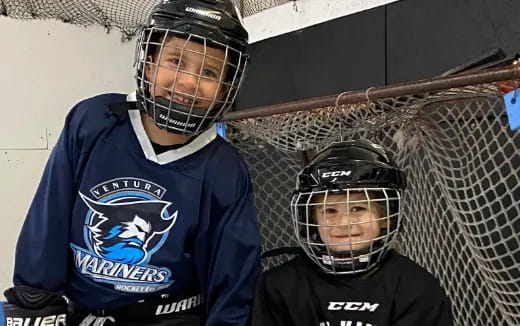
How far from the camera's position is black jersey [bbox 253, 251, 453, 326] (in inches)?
38.9

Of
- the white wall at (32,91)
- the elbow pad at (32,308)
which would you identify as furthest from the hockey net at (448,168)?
the white wall at (32,91)

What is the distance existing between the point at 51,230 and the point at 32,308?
0.13 metres

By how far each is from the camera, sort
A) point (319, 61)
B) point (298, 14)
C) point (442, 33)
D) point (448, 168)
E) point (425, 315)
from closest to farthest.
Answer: point (425, 315), point (448, 168), point (442, 33), point (319, 61), point (298, 14)

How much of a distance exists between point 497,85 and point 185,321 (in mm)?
690

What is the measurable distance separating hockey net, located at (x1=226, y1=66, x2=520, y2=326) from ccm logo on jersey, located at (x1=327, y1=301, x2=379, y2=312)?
0.40 meters

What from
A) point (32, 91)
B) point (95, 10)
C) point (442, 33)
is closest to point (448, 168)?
point (442, 33)

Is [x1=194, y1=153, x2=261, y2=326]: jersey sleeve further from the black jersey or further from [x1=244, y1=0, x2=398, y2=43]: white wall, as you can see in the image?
[x1=244, y1=0, x2=398, y2=43]: white wall

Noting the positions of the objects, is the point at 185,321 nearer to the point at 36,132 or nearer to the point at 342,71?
the point at 342,71

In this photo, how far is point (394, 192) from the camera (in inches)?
41.0

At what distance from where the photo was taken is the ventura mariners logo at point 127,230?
1046 millimetres

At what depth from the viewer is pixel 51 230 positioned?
3.47ft

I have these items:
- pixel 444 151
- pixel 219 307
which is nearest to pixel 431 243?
pixel 444 151

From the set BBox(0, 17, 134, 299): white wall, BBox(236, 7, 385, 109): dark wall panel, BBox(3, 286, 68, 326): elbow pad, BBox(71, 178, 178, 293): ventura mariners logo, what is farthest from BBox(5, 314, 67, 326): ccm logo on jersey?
BBox(0, 17, 134, 299): white wall

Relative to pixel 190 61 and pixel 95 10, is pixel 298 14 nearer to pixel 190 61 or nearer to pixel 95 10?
pixel 95 10
